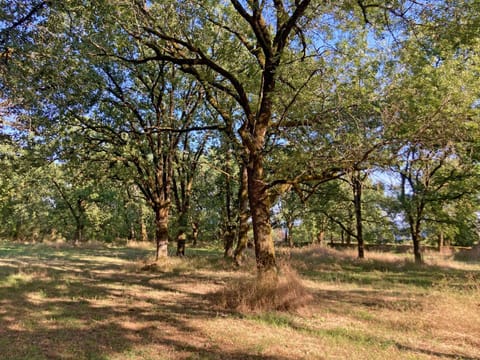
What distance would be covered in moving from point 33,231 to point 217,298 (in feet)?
153

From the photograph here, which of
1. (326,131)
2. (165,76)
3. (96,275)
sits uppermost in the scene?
(165,76)

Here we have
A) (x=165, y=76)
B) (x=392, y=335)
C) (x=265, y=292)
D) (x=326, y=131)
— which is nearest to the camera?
(x=392, y=335)

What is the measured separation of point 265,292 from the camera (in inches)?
306

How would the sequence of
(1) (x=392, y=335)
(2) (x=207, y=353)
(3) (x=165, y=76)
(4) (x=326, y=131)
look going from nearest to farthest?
(2) (x=207, y=353), (1) (x=392, y=335), (4) (x=326, y=131), (3) (x=165, y=76)

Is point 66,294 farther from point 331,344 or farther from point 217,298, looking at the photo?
point 331,344

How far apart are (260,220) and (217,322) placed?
2.88 metres

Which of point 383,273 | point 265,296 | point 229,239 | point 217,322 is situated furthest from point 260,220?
point 229,239

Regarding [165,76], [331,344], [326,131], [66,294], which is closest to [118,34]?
[165,76]

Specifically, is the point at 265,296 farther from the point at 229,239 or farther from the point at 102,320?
the point at 229,239

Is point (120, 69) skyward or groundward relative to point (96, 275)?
skyward

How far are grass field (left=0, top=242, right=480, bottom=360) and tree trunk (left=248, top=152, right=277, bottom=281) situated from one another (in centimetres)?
69

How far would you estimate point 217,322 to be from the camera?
6516 millimetres

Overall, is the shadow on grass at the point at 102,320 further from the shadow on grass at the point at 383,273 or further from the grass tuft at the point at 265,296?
the shadow on grass at the point at 383,273

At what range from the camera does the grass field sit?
498 cm
